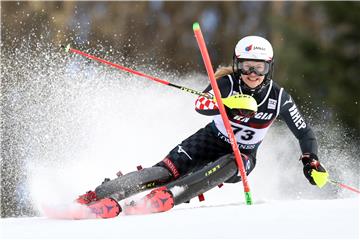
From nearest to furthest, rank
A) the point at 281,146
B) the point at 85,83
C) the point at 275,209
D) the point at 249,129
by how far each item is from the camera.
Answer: the point at 275,209, the point at 249,129, the point at 281,146, the point at 85,83

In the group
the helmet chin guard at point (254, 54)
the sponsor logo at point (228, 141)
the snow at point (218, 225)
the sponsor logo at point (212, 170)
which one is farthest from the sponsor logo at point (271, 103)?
the snow at point (218, 225)

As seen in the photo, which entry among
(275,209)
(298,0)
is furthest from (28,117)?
(298,0)

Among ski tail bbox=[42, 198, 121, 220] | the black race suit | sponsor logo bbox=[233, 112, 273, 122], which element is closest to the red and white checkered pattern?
the black race suit

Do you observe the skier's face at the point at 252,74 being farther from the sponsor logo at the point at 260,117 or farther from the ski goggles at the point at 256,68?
the sponsor logo at the point at 260,117

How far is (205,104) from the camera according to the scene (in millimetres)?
5180

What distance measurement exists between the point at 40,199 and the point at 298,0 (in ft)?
70.9

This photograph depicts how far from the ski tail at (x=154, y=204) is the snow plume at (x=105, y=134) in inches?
79.4

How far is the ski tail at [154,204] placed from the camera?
4746 millimetres

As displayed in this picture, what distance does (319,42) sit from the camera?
21.1m

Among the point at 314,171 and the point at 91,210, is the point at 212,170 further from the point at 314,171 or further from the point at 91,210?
the point at 91,210

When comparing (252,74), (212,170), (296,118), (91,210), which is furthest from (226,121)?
(91,210)

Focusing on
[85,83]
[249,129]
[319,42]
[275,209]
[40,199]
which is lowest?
[275,209]

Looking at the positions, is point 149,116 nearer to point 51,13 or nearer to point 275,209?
point 275,209

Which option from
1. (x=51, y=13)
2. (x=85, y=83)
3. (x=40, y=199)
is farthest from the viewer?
(x=51, y=13)
